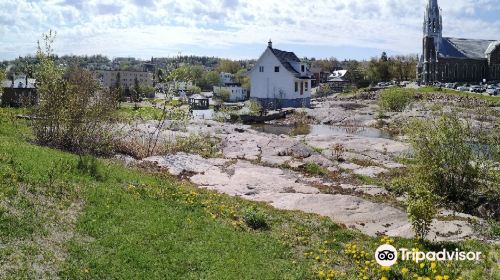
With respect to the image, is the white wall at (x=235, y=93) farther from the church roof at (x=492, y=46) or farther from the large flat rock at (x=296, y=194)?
the large flat rock at (x=296, y=194)

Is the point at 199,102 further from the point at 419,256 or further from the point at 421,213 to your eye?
the point at 419,256

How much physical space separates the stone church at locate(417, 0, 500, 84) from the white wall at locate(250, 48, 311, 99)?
45762 mm

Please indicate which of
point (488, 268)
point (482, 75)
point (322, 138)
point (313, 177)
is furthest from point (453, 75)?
point (488, 268)

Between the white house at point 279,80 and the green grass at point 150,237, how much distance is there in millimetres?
61031

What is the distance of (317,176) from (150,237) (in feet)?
45.1

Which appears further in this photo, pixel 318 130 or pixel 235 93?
pixel 235 93

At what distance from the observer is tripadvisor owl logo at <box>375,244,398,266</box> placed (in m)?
12.3

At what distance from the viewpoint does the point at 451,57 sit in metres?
110

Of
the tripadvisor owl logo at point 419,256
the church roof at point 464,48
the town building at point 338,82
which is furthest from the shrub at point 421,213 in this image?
the town building at point 338,82

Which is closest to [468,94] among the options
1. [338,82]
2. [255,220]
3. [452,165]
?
[338,82]

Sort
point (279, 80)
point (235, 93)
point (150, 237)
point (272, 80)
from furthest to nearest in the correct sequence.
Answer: point (235, 93) → point (272, 80) → point (279, 80) → point (150, 237)

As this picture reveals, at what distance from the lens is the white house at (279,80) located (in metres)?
77.1

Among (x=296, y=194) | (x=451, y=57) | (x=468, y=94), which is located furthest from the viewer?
(x=451, y=57)

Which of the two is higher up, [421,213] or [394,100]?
[394,100]
